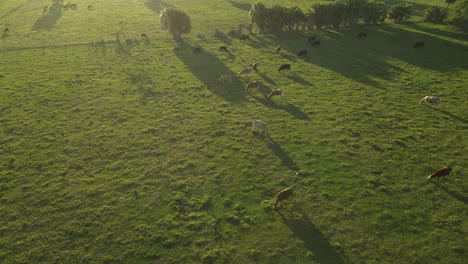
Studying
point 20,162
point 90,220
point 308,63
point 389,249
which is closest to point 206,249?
point 90,220

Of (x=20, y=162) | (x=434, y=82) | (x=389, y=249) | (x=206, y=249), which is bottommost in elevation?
(x=20, y=162)

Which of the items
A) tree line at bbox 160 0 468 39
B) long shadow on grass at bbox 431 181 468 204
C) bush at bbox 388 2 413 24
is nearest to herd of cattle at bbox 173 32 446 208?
long shadow on grass at bbox 431 181 468 204

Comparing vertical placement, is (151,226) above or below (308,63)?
below

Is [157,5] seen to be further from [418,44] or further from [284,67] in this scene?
[418,44]

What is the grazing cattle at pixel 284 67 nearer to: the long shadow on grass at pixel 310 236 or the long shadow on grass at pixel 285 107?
the long shadow on grass at pixel 285 107

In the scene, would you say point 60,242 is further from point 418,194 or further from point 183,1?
point 183,1

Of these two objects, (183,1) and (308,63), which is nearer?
(308,63)
